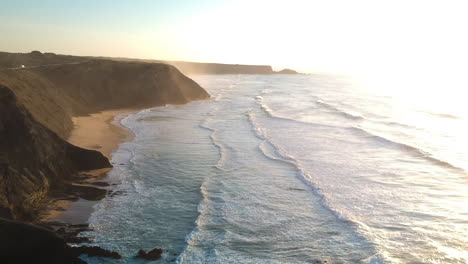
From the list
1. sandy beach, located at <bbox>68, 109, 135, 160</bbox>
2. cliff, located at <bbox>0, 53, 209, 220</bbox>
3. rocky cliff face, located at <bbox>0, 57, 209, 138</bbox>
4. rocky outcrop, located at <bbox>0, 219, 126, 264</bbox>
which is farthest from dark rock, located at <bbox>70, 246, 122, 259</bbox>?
rocky cliff face, located at <bbox>0, 57, 209, 138</bbox>

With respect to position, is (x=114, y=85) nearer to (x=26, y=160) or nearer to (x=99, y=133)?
(x=99, y=133)

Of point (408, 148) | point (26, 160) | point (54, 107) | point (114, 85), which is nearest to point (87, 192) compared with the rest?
point (26, 160)

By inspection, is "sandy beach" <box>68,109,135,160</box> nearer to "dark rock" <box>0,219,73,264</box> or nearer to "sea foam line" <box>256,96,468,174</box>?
"dark rock" <box>0,219,73,264</box>

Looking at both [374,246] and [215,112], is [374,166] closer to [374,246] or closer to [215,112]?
[374,246]

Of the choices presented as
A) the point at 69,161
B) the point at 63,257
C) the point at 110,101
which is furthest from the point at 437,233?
the point at 110,101

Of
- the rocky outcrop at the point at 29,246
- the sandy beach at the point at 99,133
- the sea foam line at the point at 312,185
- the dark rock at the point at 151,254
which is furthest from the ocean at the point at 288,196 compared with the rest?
the rocky outcrop at the point at 29,246

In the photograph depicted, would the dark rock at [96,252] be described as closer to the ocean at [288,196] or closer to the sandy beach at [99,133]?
the ocean at [288,196]
